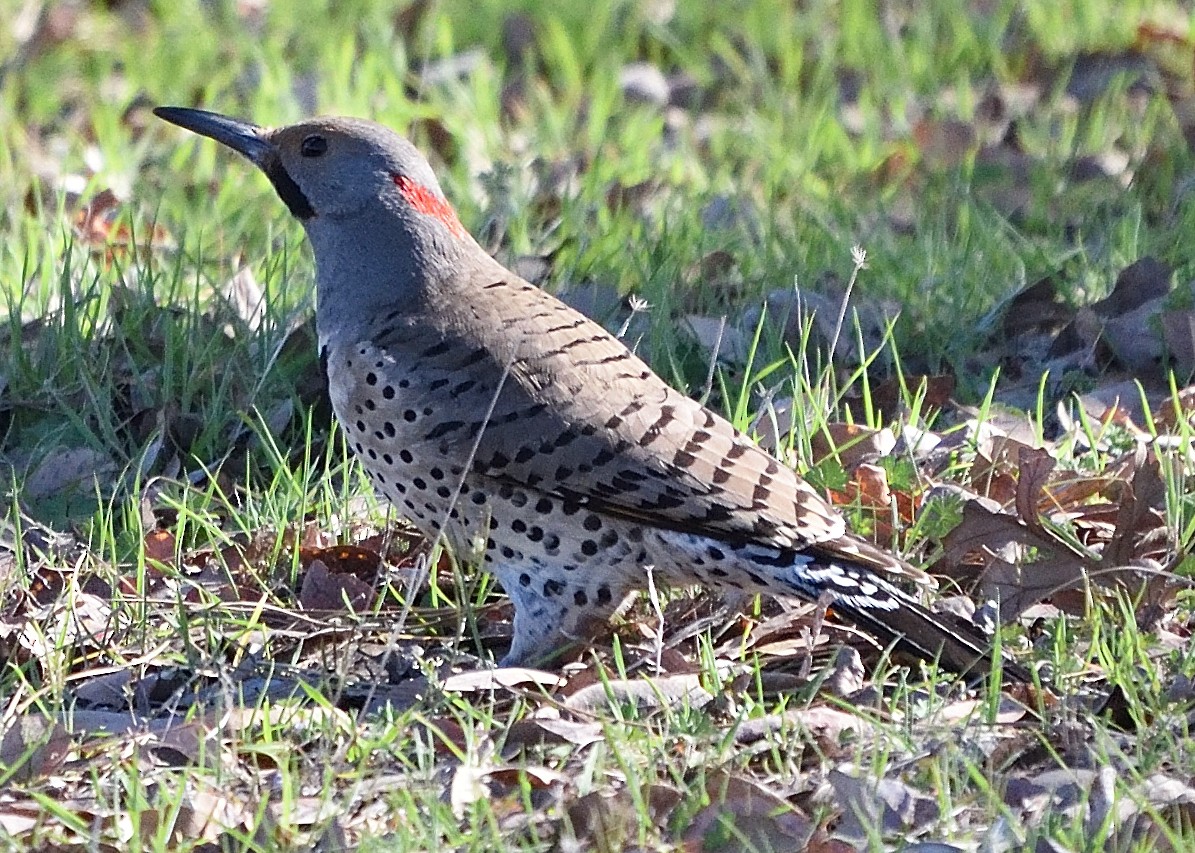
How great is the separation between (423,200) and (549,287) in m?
1.42

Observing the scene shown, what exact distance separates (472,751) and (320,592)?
1036mm

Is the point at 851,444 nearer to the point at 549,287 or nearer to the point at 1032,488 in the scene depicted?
the point at 1032,488

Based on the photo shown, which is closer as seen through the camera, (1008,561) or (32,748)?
(32,748)

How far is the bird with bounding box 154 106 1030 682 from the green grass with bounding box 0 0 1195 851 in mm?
167

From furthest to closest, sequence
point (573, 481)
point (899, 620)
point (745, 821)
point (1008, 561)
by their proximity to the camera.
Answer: point (1008, 561) < point (573, 481) < point (899, 620) < point (745, 821)

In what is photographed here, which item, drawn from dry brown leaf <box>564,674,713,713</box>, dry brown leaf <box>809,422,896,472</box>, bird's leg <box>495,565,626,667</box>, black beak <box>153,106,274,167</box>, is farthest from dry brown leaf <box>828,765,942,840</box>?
black beak <box>153,106,274,167</box>

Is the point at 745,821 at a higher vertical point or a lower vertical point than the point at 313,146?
lower

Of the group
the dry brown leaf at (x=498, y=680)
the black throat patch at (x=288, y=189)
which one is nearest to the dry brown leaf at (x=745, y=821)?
the dry brown leaf at (x=498, y=680)

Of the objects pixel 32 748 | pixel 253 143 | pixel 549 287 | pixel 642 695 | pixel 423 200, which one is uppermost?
pixel 253 143

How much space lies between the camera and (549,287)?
6.61m

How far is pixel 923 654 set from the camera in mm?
4379

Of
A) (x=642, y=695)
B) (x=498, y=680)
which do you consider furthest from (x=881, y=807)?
(x=498, y=680)

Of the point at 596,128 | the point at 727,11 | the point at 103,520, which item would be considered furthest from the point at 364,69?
the point at 103,520

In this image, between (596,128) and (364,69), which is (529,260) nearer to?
(596,128)
